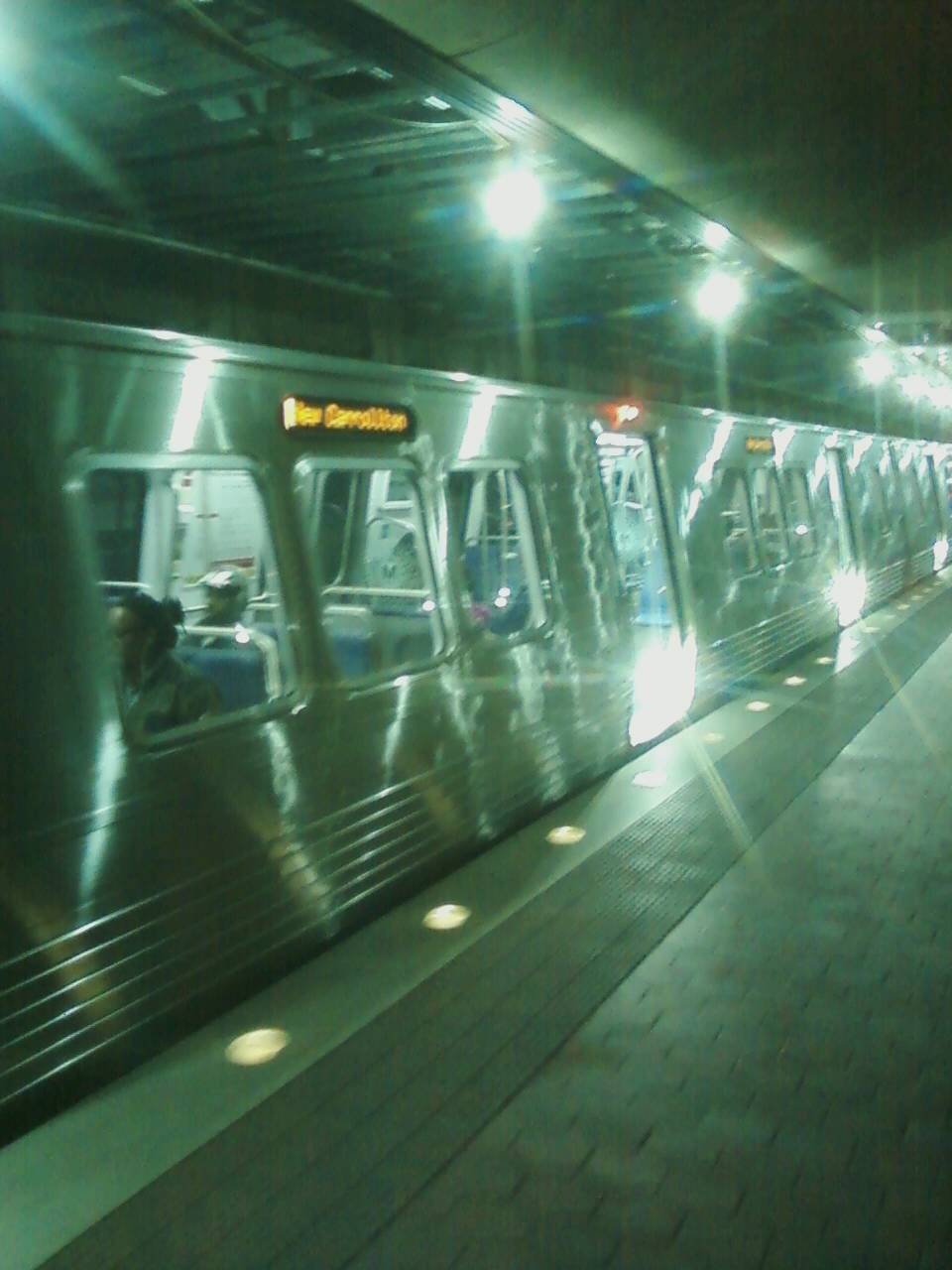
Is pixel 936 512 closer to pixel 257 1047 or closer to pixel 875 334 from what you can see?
pixel 875 334

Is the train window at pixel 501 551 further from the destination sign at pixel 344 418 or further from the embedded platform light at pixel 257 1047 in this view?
the embedded platform light at pixel 257 1047

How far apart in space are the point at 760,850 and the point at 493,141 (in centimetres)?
337

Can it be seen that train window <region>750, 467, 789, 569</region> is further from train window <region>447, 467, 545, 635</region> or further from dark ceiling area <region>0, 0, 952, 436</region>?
train window <region>447, 467, 545, 635</region>

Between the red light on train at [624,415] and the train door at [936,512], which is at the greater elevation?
the red light on train at [624,415]

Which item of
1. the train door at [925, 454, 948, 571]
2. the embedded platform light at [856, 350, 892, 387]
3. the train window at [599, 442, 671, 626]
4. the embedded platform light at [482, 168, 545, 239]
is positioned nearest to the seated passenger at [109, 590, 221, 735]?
the embedded platform light at [482, 168, 545, 239]

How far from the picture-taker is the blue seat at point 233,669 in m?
5.36

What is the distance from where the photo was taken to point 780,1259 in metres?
3.08

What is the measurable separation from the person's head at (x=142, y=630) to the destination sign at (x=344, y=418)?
0.85 m

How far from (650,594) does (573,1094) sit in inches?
253

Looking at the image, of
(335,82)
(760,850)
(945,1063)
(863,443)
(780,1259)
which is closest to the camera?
(780,1259)

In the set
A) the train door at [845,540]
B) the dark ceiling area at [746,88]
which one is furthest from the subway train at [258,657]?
the train door at [845,540]

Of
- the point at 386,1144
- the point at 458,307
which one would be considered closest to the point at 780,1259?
the point at 386,1144

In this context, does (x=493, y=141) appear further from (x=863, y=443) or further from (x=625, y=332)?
(x=863, y=443)

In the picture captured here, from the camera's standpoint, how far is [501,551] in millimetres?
7273
